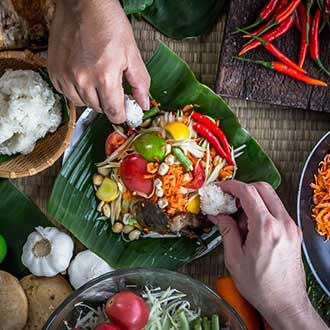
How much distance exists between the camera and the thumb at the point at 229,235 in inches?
71.9

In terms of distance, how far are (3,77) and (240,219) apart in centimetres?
68

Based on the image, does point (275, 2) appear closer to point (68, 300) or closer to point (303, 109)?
point (303, 109)

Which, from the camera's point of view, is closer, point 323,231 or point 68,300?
point 68,300

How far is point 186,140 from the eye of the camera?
1.94 metres

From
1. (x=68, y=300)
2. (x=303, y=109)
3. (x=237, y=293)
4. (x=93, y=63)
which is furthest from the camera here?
(x=303, y=109)

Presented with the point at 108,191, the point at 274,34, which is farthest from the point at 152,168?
the point at 274,34

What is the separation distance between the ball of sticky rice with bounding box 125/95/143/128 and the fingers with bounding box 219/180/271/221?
282 mm

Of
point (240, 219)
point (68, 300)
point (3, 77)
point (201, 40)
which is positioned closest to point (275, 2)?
point (201, 40)

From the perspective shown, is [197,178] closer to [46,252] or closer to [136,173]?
[136,173]

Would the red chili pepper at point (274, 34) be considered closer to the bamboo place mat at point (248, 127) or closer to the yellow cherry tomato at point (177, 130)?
the bamboo place mat at point (248, 127)

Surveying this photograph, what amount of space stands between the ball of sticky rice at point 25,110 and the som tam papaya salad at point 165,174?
0.17m

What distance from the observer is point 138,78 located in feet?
5.64

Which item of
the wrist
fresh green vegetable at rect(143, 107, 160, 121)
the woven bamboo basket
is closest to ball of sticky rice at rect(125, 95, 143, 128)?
fresh green vegetable at rect(143, 107, 160, 121)

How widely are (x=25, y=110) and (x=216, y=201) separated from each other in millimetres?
509
